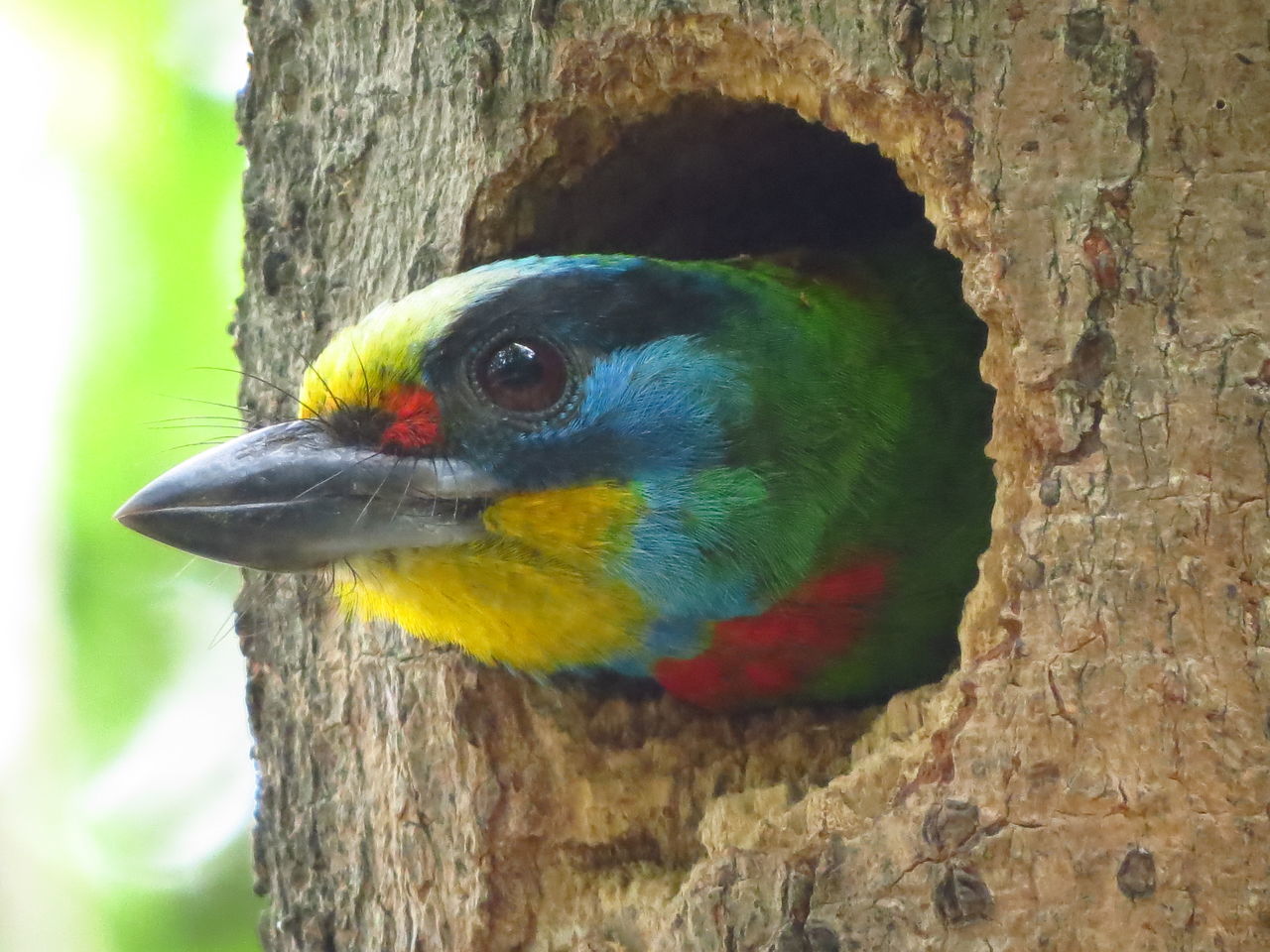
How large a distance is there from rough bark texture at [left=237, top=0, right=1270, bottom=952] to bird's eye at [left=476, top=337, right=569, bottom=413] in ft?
1.50

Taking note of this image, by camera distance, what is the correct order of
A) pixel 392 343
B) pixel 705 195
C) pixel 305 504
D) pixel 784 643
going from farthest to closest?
1. pixel 705 195
2. pixel 784 643
3. pixel 392 343
4. pixel 305 504

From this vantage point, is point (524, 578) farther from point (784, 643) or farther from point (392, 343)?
point (784, 643)

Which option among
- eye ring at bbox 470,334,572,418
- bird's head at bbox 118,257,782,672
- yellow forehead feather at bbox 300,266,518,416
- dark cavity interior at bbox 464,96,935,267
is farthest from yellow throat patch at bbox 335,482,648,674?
dark cavity interior at bbox 464,96,935,267

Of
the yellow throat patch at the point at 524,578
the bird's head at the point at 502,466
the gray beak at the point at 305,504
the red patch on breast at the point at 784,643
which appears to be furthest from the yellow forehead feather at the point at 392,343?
→ the red patch on breast at the point at 784,643

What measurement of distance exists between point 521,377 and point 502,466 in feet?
0.52

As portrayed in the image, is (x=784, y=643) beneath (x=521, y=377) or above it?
beneath

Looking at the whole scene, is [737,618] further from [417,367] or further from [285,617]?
[285,617]

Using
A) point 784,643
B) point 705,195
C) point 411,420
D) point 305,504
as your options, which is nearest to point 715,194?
point 705,195

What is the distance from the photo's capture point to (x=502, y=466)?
2234 millimetres

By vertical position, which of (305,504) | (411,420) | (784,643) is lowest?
(784,643)

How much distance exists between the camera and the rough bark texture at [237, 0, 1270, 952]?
1.79 m

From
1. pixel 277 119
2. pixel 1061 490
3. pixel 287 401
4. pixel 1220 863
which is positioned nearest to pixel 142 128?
pixel 277 119

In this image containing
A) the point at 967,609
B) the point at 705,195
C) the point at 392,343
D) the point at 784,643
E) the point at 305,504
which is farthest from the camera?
the point at 705,195

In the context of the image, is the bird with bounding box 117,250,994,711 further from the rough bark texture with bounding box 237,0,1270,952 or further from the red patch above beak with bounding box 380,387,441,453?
the rough bark texture with bounding box 237,0,1270,952
